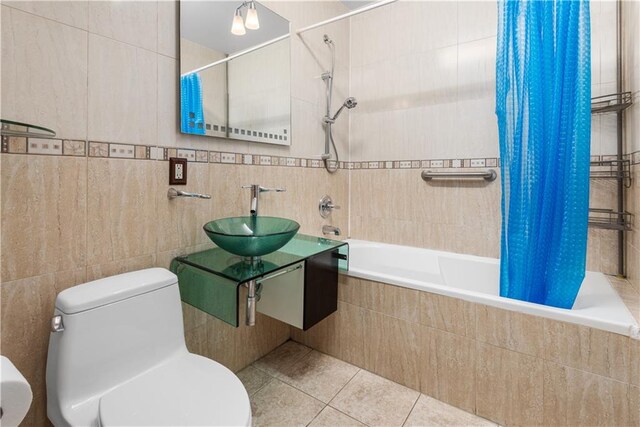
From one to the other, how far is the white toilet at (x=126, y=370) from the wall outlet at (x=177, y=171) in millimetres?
449

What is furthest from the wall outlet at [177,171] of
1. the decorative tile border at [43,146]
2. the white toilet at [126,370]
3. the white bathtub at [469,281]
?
the white bathtub at [469,281]

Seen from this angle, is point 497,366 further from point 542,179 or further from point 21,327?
point 21,327

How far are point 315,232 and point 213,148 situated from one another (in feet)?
3.31

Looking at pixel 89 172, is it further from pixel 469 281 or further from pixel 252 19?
pixel 469 281

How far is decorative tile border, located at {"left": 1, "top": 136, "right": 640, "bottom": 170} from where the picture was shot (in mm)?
1054

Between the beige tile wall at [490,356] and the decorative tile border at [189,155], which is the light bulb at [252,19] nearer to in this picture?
the decorative tile border at [189,155]

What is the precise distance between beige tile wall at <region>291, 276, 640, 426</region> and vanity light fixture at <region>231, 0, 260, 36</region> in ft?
4.98

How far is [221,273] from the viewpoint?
1297 mm

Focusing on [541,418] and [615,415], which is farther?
[541,418]

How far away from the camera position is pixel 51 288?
1117 mm

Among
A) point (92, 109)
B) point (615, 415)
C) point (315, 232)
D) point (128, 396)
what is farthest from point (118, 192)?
point (615, 415)

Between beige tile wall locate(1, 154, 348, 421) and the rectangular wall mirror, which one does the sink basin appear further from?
the rectangular wall mirror

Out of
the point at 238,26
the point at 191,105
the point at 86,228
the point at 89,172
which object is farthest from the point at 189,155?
the point at 238,26

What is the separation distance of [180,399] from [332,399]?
923 mm
